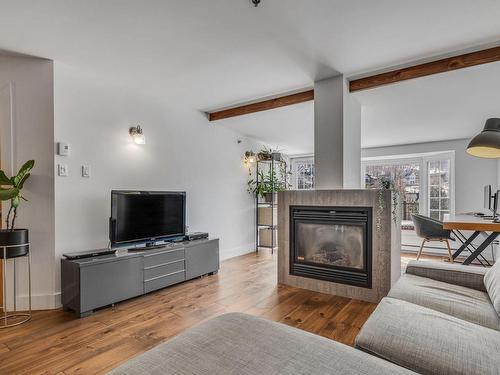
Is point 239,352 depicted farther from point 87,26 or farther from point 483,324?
point 87,26

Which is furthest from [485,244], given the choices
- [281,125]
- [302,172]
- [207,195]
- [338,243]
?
[302,172]

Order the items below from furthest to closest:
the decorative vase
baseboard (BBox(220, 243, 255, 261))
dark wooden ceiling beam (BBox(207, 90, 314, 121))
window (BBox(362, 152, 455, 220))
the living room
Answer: the decorative vase → window (BBox(362, 152, 455, 220)) → baseboard (BBox(220, 243, 255, 261)) → dark wooden ceiling beam (BBox(207, 90, 314, 121)) → the living room

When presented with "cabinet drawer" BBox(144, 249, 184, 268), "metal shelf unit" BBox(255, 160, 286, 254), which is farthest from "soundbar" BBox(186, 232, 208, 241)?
"metal shelf unit" BBox(255, 160, 286, 254)

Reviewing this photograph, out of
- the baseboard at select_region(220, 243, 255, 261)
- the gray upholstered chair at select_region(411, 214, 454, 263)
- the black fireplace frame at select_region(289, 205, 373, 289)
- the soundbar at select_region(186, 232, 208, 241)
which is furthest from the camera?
the baseboard at select_region(220, 243, 255, 261)

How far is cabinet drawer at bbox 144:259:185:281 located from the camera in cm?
304

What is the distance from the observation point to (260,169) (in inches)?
227

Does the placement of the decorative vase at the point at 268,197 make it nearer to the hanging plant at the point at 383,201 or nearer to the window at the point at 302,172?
the window at the point at 302,172

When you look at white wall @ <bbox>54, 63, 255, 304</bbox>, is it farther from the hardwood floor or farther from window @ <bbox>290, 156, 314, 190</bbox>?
window @ <bbox>290, 156, 314, 190</bbox>

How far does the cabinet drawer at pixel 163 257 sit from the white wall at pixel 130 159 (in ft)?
1.83

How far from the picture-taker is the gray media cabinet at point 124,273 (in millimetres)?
2531

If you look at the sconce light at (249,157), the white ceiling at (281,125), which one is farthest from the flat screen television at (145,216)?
the sconce light at (249,157)

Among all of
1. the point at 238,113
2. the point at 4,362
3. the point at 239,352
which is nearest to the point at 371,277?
the point at 239,352

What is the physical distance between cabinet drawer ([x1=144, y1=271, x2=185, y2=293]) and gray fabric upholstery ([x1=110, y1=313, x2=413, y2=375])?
6.65 feet

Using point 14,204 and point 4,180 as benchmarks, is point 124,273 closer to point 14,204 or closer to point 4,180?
point 14,204
